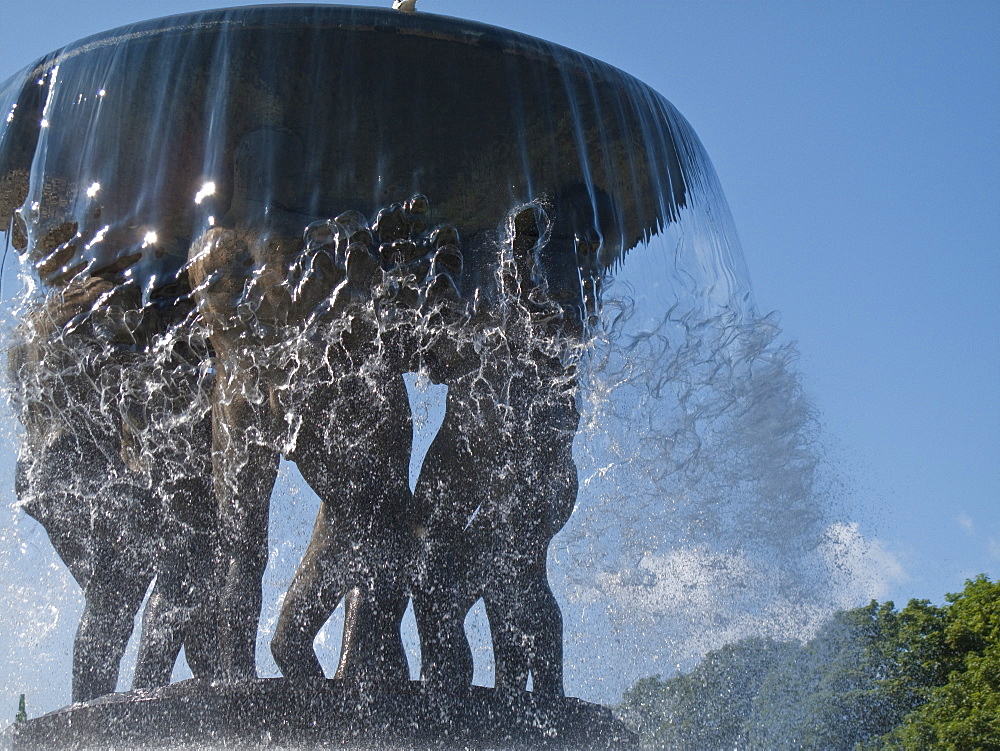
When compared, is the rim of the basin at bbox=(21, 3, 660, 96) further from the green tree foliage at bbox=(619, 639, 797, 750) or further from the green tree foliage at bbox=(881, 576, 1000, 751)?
the green tree foliage at bbox=(881, 576, 1000, 751)

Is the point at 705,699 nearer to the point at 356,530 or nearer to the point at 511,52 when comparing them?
the point at 356,530

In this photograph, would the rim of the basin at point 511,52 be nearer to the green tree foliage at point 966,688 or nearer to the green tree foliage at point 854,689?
the green tree foliage at point 854,689

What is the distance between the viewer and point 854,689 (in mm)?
17734

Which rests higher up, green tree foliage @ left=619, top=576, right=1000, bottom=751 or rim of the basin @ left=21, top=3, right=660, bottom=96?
rim of the basin @ left=21, top=3, right=660, bottom=96

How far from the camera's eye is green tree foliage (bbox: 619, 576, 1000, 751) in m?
7.44

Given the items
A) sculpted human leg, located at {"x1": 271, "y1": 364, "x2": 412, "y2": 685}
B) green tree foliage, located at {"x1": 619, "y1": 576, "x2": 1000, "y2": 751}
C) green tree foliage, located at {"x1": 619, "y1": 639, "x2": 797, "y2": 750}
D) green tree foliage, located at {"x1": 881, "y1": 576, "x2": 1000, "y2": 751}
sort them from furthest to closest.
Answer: green tree foliage, located at {"x1": 881, "y1": 576, "x2": 1000, "y2": 751}
green tree foliage, located at {"x1": 619, "y1": 576, "x2": 1000, "y2": 751}
green tree foliage, located at {"x1": 619, "y1": 639, "x2": 797, "y2": 750}
sculpted human leg, located at {"x1": 271, "y1": 364, "x2": 412, "y2": 685}

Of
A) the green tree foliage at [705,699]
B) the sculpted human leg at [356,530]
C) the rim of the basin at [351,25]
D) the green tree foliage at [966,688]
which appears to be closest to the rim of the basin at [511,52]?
the rim of the basin at [351,25]

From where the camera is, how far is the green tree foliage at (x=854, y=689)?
24.4 ft

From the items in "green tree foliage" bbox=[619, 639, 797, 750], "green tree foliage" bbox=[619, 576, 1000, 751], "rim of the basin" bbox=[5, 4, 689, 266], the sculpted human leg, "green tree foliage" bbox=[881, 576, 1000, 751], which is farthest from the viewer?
"green tree foliage" bbox=[881, 576, 1000, 751]

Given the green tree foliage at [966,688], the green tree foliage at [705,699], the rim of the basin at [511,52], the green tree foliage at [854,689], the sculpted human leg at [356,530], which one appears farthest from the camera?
the green tree foliage at [966,688]

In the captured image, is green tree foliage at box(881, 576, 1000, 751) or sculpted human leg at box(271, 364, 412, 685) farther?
green tree foliage at box(881, 576, 1000, 751)

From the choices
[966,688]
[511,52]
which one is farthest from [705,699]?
[966,688]

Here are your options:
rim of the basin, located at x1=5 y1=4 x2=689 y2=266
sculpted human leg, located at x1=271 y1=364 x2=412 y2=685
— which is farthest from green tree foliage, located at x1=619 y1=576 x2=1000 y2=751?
rim of the basin, located at x1=5 y1=4 x2=689 y2=266

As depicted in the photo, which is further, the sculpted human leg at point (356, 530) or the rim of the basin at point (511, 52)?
the rim of the basin at point (511, 52)
